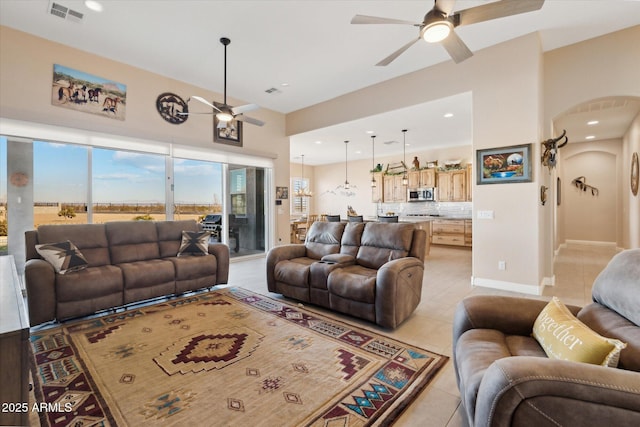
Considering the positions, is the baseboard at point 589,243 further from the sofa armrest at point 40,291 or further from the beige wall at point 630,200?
the sofa armrest at point 40,291

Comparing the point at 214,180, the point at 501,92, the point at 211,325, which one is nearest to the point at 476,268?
the point at 501,92

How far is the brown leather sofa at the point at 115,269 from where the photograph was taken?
9.35 feet

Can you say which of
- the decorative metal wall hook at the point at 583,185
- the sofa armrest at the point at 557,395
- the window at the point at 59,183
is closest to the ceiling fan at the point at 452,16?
the sofa armrest at the point at 557,395

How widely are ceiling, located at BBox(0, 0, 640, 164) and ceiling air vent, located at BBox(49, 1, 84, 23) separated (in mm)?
57

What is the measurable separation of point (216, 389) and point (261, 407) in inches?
14.7

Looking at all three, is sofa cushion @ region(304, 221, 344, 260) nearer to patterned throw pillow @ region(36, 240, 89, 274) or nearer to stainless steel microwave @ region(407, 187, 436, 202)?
patterned throw pillow @ region(36, 240, 89, 274)

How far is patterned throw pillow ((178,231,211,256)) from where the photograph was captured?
4105mm

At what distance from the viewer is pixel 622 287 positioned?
1391 millimetres

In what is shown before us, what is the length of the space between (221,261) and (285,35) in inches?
129

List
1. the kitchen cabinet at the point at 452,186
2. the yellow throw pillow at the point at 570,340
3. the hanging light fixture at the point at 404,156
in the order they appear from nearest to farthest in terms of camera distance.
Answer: the yellow throw pillow at the point at 570,340 → the hanging light fixture at the point at 404,156 → the kitchen cabinet at the point at 452,186

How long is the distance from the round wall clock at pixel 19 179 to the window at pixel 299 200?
8.34m

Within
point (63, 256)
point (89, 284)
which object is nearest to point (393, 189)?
point (89, 284)

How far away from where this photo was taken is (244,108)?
418 cm

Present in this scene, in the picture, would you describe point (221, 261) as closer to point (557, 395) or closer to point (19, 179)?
point (19, 179)
